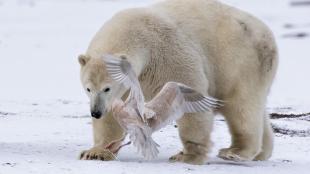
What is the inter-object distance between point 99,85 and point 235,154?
1.40 m

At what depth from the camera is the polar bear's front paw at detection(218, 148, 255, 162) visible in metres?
6.26

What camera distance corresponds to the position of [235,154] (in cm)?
641

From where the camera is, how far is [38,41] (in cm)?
1758

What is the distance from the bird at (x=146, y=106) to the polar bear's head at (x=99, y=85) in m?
0.08

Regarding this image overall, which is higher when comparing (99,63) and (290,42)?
(99,63)

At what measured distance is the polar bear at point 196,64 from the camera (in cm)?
585

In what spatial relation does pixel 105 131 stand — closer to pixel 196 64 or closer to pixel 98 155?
pixel 98 155

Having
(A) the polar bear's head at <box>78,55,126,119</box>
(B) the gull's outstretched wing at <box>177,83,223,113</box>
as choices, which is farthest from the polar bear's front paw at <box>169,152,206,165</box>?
(A) the polar bear's head at <box>78,55,126,119</box>

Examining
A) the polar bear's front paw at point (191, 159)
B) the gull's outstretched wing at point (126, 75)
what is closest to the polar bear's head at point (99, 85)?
the gull's outstretched wing at point (126, 75)

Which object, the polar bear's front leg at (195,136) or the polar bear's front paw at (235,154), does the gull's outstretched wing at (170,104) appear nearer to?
the polar bear's front leg at (195,136)

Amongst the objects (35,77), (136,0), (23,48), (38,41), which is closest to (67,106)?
(35,77)

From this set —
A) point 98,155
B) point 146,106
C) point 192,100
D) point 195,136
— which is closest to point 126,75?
point 146,106

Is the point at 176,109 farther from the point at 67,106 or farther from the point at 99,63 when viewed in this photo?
the point at 67,106

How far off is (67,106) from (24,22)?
1222 cm
